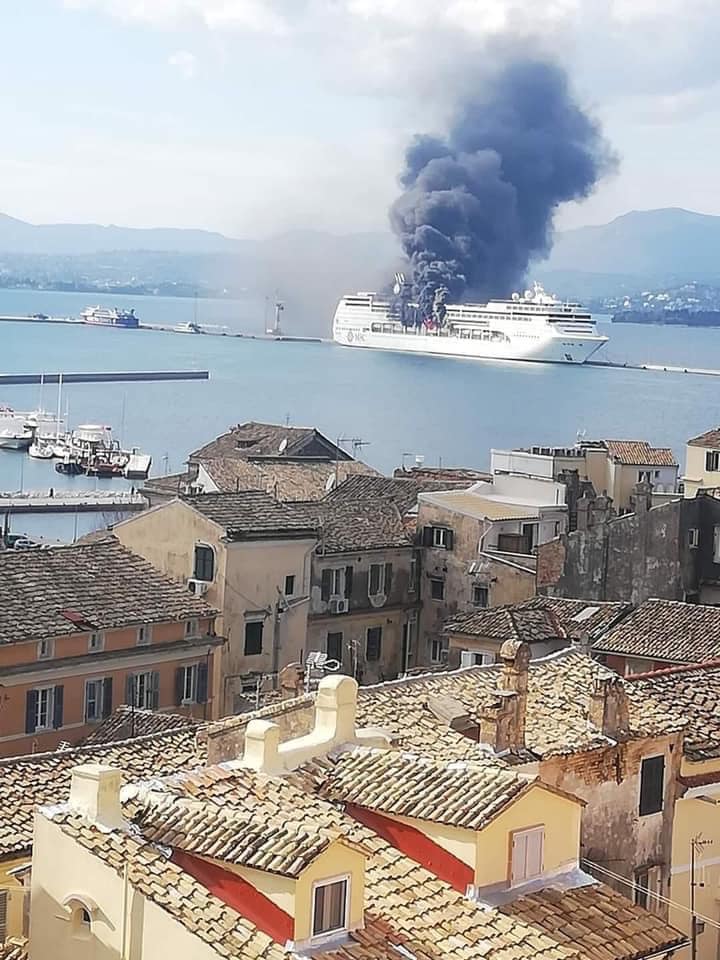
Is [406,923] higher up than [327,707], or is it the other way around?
[327,707]

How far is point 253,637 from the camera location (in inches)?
812

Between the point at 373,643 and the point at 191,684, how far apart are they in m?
5.66

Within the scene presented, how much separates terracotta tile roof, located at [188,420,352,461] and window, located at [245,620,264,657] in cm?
1684

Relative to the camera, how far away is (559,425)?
11131 centimetres

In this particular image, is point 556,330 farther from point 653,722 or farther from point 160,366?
point 653,722

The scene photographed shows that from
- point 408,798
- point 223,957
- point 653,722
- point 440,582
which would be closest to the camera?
point 223,957

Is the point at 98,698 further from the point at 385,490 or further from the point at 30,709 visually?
the point at 385,490

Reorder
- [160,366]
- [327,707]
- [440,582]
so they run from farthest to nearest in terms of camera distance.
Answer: [160,366] → [440,582] → [327,707]

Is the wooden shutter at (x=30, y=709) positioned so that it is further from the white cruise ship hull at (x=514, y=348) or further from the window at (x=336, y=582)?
the white cruise ship hull at (x=514, y=348)

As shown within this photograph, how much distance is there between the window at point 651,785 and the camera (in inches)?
382

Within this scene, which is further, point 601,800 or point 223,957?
point 601,800

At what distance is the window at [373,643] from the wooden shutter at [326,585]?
1038 mm

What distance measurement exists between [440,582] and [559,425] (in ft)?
285

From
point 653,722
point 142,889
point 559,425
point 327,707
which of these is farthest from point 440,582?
point 559,425
